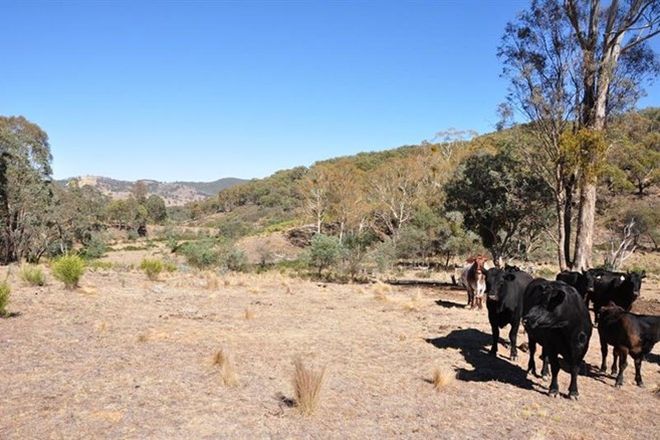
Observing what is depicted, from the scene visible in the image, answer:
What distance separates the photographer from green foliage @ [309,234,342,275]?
86.7ft

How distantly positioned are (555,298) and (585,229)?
1217 cm

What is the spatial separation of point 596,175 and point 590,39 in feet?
16.4

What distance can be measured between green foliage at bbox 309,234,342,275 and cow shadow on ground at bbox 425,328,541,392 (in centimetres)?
1512

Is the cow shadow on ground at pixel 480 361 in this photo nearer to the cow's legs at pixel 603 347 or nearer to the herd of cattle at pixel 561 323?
the herd of cattle at pixel 561 323


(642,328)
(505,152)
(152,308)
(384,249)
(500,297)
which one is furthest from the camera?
(384,249)

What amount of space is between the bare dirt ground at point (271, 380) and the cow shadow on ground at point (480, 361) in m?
0.04

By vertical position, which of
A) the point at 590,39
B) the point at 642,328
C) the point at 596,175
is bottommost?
the point at 642,328

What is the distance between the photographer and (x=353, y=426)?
582 cm

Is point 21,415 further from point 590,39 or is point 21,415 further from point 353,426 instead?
point 590,39

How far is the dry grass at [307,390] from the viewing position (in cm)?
613

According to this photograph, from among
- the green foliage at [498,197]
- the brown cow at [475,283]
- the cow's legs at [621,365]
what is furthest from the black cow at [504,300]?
the green foliage at [498,197]

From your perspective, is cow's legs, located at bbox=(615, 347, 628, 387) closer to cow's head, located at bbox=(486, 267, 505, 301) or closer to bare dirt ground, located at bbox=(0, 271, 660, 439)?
bare dirt ground, located at bbox=(0, 271, 660, 439)

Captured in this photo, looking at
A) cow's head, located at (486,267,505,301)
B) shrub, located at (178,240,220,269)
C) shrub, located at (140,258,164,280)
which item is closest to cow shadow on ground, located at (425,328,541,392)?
cow's head, located at (486,267,505,301)

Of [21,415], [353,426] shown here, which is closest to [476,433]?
[353,426]
